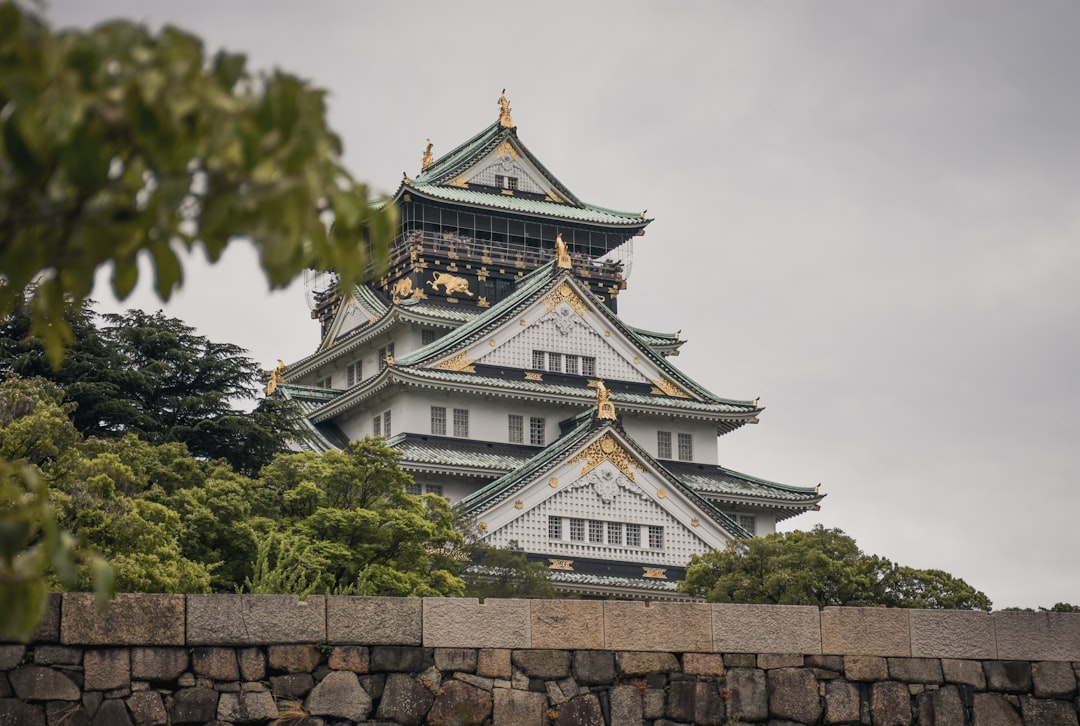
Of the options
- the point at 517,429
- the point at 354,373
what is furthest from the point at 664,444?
the point at 354,373

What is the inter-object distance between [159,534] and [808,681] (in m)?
12.4

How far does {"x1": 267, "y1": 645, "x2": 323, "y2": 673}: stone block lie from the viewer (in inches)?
541

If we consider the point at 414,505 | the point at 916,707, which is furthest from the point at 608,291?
the point at 916,707

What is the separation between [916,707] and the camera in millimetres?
15039

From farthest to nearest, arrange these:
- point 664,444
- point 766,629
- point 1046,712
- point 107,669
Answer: point 664,444, point 1046,712, point 766,629, point 107,669

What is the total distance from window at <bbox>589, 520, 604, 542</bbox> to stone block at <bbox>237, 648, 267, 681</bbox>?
107ft

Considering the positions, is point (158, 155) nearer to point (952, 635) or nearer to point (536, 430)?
point (952, 635)


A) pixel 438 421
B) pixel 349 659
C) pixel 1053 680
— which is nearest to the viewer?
pixel 349 659

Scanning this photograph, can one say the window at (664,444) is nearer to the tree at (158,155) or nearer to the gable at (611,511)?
the gable at (611,511)

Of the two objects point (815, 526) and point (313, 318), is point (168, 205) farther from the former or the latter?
point (313, 318)

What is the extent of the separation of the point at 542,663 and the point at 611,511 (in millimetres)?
32067

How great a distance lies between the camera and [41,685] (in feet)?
43.0

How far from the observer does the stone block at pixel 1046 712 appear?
49.9 feet

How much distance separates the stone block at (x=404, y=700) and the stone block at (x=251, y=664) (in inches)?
40.7
